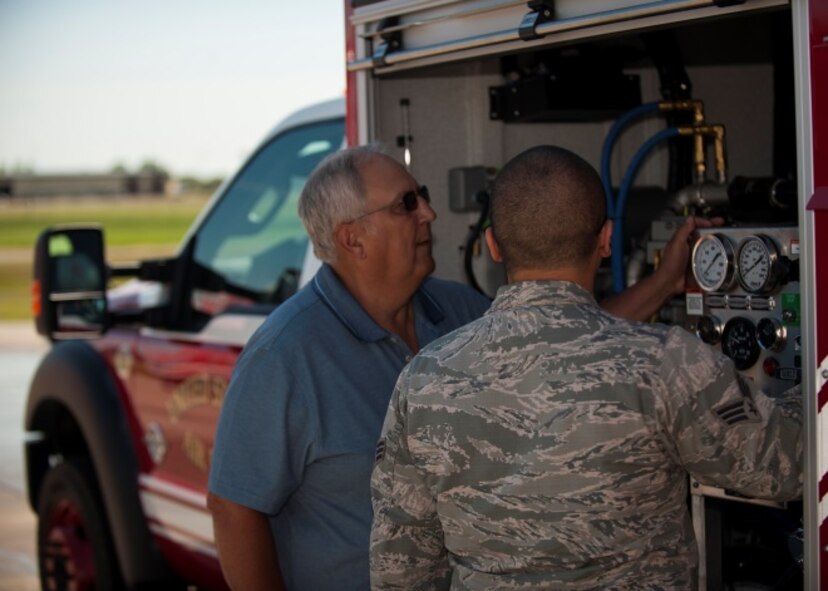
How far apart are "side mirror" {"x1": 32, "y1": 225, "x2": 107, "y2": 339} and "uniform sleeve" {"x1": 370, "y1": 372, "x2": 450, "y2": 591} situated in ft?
8.66

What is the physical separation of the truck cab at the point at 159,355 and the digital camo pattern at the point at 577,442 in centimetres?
226

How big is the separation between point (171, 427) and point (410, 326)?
1894 millimetres

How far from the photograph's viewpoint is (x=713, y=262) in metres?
3.12

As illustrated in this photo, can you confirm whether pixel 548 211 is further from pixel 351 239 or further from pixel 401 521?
pixel 351 239

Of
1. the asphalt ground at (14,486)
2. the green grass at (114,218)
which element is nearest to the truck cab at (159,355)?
the asphalt ground at (14,486)

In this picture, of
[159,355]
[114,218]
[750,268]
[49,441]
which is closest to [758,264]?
[750,268]

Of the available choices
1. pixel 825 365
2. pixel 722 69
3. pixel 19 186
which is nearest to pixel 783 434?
pixel 825 365

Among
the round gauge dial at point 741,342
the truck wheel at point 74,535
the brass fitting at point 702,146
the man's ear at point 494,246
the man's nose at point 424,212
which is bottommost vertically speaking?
the truck wheel at point 74,535

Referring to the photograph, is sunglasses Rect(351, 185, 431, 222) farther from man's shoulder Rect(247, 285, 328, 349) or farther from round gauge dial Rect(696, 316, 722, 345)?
round gauge dial Rect(696, 316, 722, 345)

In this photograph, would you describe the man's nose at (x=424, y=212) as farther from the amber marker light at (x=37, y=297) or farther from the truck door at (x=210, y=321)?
the amber marker light at (x=37, y=297)

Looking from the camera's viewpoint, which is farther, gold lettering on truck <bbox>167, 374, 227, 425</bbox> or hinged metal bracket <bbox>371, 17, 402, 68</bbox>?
gold lettering on truck <bbox>167, 374, 227, 425</bbox>

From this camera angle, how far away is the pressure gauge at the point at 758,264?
292cm

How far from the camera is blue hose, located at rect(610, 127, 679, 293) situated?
3.72m

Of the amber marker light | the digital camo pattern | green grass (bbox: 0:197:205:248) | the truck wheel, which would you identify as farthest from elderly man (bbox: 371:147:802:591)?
green grass (bbox: 0:197:205:248)
